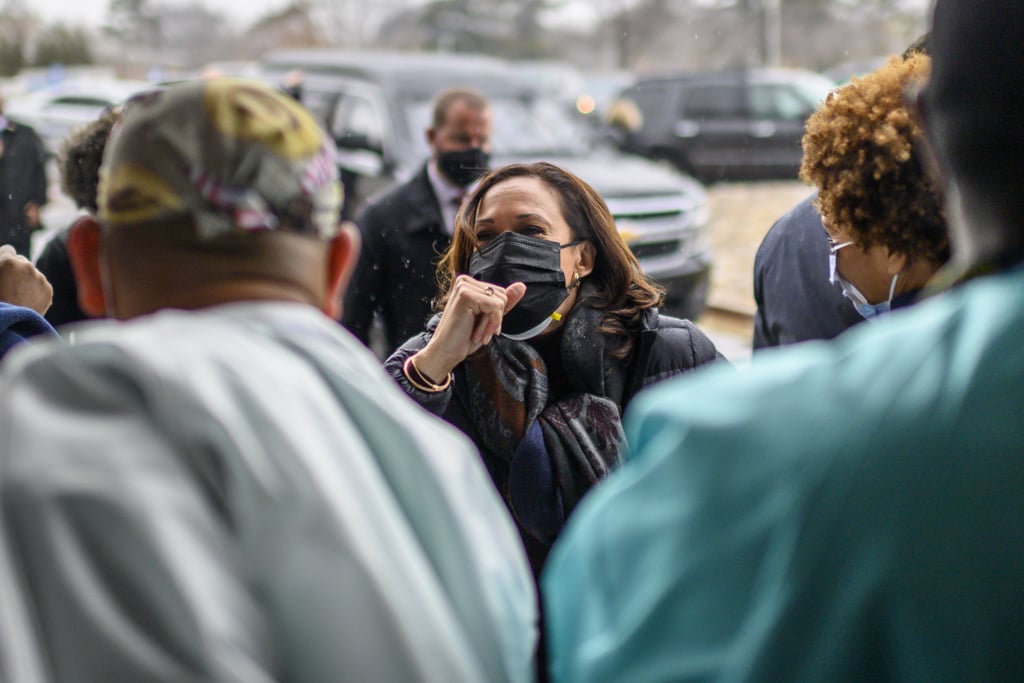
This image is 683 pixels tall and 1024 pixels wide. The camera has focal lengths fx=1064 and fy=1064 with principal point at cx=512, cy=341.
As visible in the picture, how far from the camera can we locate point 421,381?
100 inches

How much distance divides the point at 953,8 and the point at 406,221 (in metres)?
3.53

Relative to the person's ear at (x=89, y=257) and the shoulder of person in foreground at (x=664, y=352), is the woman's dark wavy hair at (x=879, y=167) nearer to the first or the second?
the shoulder of person in foreground at (x=664, y=352)

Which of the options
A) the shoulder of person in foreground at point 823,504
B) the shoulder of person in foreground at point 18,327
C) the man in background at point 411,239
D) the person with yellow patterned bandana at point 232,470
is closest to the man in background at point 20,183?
the man in background at point 411,239

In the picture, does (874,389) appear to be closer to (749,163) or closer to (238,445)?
(238,445)

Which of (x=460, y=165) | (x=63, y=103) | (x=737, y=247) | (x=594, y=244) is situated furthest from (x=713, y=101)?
(x=594, y=244)

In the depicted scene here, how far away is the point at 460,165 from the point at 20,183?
2.51 metres

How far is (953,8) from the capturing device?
1.20 meters

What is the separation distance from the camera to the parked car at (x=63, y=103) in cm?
1819

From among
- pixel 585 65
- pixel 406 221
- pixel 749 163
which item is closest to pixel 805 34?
pixel 585 65

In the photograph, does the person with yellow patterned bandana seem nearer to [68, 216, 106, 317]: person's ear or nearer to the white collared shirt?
[68, 216, 106, 317]: person's ear

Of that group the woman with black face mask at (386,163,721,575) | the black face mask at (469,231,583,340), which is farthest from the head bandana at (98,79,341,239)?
the black face mask at (469,231,583,340)

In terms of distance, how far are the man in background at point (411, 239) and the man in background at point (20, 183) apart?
1.62 meters

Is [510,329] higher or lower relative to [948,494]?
lower

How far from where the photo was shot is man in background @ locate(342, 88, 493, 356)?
4.26m
